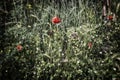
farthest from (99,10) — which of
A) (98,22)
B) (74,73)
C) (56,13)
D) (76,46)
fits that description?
(74,73)

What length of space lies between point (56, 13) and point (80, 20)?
16.6 inches

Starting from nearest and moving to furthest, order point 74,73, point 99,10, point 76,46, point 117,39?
point 74,73 < point 76,46 < point 117,39 < point 99,10

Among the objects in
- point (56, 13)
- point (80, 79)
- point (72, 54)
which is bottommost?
point (80, 79)

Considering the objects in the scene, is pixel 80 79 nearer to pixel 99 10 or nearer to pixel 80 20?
pixel 80 20

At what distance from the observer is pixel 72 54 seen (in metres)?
4.16

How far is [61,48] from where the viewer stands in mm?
4227

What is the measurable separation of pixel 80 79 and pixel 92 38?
71cm

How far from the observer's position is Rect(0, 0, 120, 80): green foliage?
398 centimetres

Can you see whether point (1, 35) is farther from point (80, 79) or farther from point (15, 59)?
point (80, 79)

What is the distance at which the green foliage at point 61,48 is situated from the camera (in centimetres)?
398

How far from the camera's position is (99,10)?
5.43 metres

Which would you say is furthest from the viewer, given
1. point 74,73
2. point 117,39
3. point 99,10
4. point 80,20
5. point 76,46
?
point 99,10

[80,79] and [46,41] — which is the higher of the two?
[46,41]

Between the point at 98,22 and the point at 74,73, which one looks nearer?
the point at 74,73
